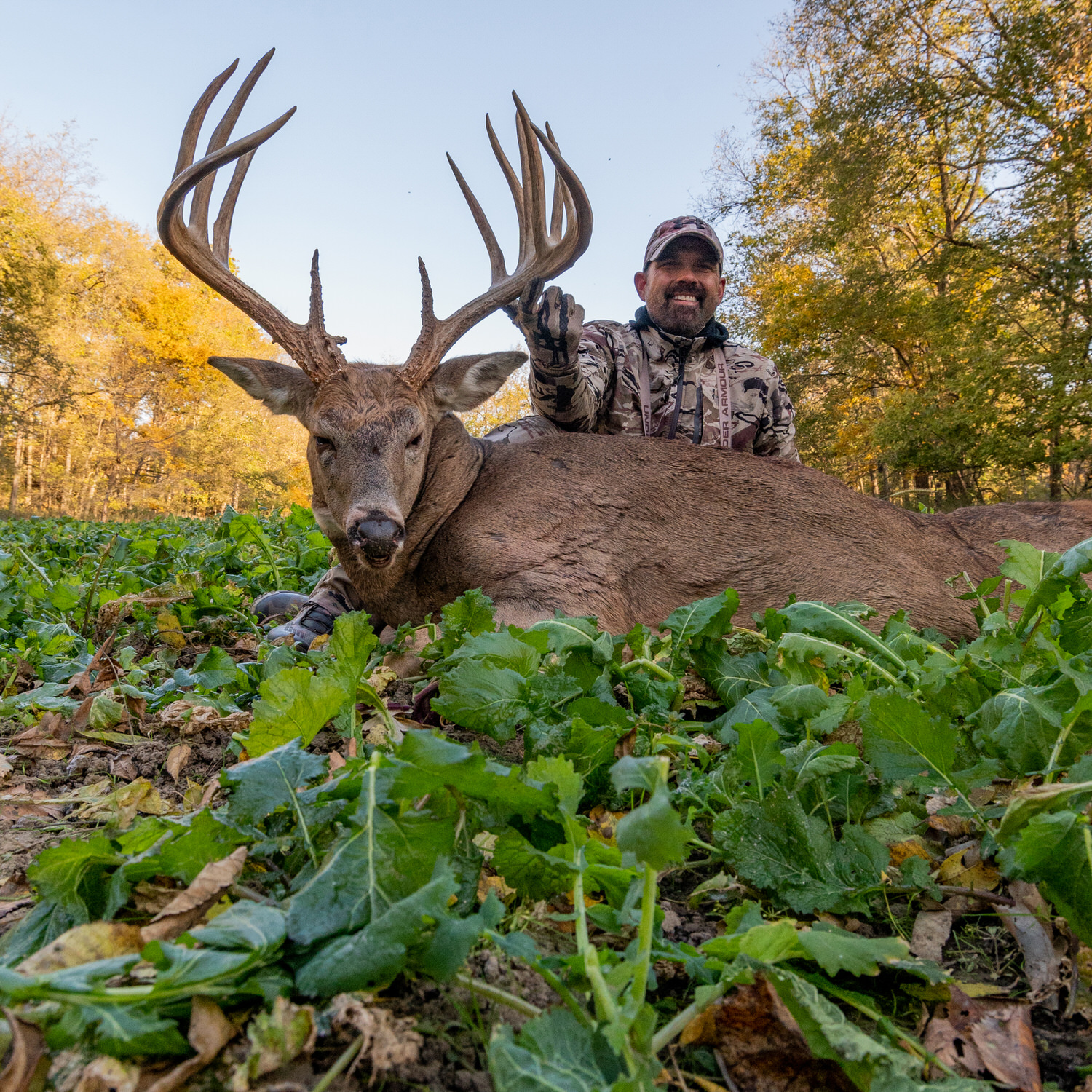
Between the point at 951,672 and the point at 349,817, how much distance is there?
1.51m

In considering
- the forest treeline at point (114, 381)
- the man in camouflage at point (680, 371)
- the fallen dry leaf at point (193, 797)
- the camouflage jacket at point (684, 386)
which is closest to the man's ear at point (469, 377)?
the man in camouflage at point (680, 371)

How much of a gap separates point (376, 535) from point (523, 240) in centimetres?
268

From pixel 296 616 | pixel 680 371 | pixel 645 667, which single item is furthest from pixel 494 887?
pixel 680 371

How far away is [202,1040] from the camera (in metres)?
0.88

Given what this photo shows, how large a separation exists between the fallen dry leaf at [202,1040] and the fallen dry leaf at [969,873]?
1.38m

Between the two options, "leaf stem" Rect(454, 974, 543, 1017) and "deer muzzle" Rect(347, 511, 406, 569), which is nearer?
"leaf stem" Rect(454, 974, 543, 1017)

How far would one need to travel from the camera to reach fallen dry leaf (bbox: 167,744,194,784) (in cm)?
225

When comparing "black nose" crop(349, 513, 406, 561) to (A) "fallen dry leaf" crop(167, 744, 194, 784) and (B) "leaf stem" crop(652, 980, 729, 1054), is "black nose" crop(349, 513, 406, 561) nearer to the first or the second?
(A) "fallen dry leaf" crop(167, 744, 194, 784)

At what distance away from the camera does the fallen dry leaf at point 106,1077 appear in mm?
815

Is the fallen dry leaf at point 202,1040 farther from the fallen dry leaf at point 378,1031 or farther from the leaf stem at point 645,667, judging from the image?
the leaf stem at point 645,667

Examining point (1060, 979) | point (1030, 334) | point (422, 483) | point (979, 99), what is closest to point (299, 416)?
point (422, 483)

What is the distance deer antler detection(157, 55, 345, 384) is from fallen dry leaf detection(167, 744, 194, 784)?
264 cm

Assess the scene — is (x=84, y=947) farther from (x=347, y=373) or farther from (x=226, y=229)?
(x=226, y=229)

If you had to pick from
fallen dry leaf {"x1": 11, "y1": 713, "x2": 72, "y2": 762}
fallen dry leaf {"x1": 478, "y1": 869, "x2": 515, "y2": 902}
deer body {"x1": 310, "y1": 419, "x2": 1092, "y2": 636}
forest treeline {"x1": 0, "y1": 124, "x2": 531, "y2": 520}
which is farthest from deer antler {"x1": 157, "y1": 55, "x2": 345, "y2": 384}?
forest treeline {"x1": 0, "y1": 124, "x2": 531, "y2": 520}
